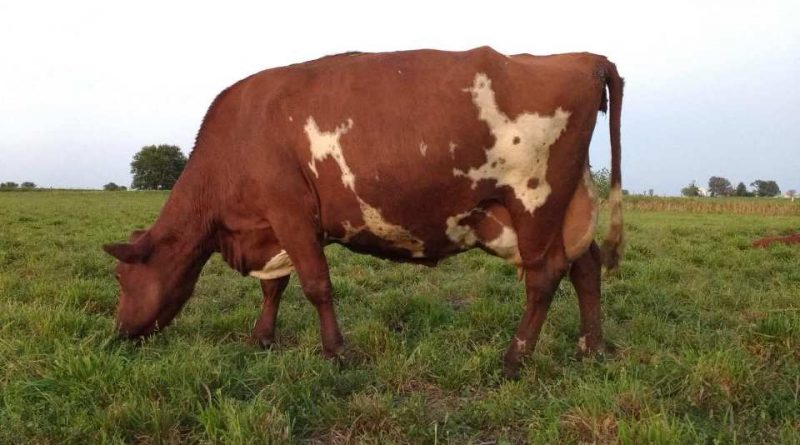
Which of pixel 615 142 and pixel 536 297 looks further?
pixel 615 142

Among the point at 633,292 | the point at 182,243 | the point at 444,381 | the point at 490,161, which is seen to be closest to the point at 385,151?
the point at 490,161

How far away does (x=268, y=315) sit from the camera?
5250 mm

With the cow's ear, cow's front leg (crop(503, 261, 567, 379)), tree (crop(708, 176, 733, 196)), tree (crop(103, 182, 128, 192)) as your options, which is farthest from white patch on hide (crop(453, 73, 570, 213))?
tree (crop(708, 176, 733, 196))

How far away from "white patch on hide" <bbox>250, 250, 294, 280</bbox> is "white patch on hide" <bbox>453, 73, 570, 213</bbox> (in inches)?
64.8

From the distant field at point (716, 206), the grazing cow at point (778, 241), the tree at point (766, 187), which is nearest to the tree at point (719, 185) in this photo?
the tree at point (766, 187)

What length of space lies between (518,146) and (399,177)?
0.84 metres

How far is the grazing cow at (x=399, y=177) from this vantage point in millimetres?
4266

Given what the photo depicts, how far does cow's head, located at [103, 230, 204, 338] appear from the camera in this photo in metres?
4.93

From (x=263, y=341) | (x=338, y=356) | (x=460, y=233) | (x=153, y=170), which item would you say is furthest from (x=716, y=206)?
(x=153, y=170)

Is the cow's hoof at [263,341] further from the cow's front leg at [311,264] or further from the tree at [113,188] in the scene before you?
the tree at [113,188]

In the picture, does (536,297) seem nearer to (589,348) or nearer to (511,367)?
(511,367)

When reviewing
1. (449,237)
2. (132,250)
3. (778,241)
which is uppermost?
(449,237)

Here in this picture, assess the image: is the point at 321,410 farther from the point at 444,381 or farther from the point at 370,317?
the point at 370,317

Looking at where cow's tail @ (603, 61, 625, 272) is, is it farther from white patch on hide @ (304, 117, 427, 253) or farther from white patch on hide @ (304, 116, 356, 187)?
white patch on hide @ (304, 116, 356, 187)
